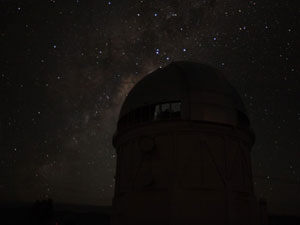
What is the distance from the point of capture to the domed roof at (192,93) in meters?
13.3

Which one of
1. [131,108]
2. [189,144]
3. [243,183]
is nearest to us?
[189,144]

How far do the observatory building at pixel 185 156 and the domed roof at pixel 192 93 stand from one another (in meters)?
0.05

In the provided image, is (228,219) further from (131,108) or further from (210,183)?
(131,108)

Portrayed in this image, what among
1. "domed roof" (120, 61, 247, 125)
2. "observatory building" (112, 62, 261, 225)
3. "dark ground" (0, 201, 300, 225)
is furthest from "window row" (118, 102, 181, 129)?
"dark ground" (0, 201, 300, 225)

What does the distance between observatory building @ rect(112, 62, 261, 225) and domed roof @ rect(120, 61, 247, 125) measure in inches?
2.0

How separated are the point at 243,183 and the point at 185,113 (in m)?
4.74

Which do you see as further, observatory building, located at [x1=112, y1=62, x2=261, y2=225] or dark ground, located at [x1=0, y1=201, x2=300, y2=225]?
A: dark ground, located at [x1=0, y1=201, x2=300, y2=225]

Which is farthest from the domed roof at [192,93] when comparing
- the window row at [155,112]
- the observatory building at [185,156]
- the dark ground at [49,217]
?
the dark ground at [49,217]

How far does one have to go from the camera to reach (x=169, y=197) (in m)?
12.1

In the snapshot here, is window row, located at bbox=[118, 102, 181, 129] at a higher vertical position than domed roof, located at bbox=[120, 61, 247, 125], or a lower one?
lower

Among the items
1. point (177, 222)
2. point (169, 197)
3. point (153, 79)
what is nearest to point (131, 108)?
point (153, 79)

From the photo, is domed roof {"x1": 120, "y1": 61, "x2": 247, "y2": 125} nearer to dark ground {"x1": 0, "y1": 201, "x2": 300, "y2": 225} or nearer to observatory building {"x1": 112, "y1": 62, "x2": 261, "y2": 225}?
observatory building {"x1": 112, "y1": 62, "x2": 261, "y2": 225}

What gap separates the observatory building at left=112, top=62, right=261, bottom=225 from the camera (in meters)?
12.2

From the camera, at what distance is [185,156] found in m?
12.7
